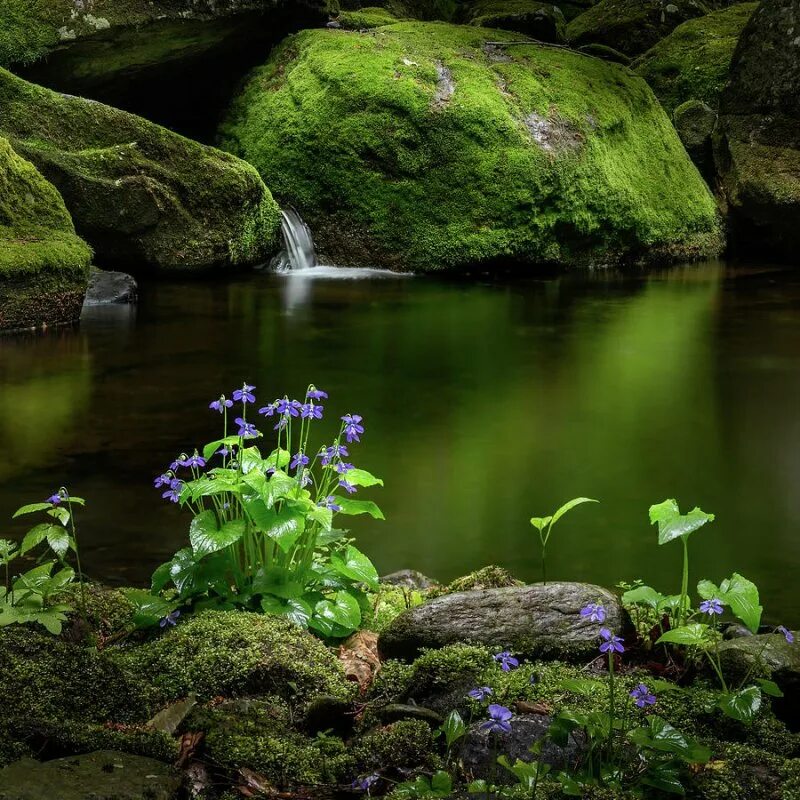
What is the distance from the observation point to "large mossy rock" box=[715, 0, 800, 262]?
1570 cm

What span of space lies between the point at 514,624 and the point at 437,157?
11672mm

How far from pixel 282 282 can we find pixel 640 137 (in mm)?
6965

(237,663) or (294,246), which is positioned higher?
(294,246)

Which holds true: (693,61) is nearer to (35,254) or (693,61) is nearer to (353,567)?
(35,254)

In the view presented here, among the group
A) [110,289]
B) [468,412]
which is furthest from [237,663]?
[110,289]

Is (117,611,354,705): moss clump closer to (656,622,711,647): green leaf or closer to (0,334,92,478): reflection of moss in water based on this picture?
(656,622,711,647): green leaf

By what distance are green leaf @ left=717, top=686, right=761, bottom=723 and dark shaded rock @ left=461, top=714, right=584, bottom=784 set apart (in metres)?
0.36

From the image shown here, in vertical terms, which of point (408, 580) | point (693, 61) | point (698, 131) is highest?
point (693, 61)

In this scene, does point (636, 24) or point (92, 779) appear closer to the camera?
point (92, 779)

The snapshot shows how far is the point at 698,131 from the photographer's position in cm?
1770

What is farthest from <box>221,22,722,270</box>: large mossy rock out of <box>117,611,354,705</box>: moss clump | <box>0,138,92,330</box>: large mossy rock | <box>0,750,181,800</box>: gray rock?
<box>0,750,181,800</box>: gray rock

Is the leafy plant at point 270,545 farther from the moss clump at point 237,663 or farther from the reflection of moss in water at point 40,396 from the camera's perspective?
the reflection of moss in water at point 40,396

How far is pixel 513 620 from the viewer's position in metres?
2.69

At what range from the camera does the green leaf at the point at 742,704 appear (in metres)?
2.21
